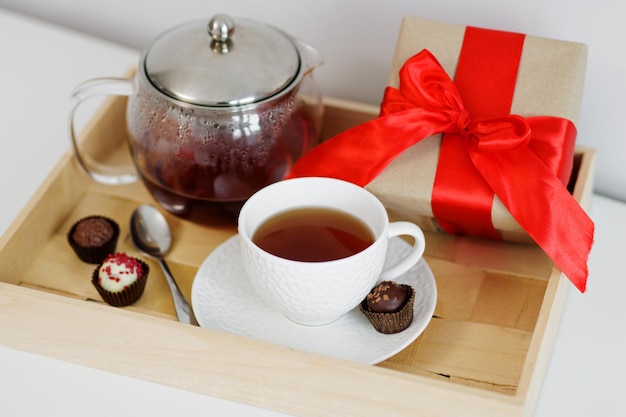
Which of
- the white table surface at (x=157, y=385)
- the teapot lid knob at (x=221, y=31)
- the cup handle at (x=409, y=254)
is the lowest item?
the white table surface at (x=157, y=385)

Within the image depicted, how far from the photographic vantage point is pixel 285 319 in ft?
2.47

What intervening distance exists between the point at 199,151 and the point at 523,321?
A: 0.35 m

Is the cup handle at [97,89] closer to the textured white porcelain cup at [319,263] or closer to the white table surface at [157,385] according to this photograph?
the white table surface at [157,385]

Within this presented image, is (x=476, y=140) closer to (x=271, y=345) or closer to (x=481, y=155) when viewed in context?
(x=481, y=155)

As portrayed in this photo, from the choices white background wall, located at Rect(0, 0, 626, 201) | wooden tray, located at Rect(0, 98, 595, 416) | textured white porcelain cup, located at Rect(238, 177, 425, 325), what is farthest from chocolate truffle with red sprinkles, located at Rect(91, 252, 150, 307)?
white background wall, located at Rect(0, 0, 626, 201)

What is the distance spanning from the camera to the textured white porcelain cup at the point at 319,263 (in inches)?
26.8

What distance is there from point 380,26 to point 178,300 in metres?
0.42

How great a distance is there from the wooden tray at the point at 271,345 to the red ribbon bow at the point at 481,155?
0.05 metres

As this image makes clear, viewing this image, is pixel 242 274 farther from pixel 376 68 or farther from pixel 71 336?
pixel 376 68

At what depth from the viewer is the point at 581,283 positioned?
740mm

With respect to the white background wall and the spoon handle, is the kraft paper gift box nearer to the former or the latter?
the white background wall

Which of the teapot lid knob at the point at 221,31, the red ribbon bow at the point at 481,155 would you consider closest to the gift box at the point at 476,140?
the red ribbon bow at the point at 481,155

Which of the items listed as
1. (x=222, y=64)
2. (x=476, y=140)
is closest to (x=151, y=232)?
(x=222, y=64)

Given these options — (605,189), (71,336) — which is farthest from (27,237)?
(605,189)
